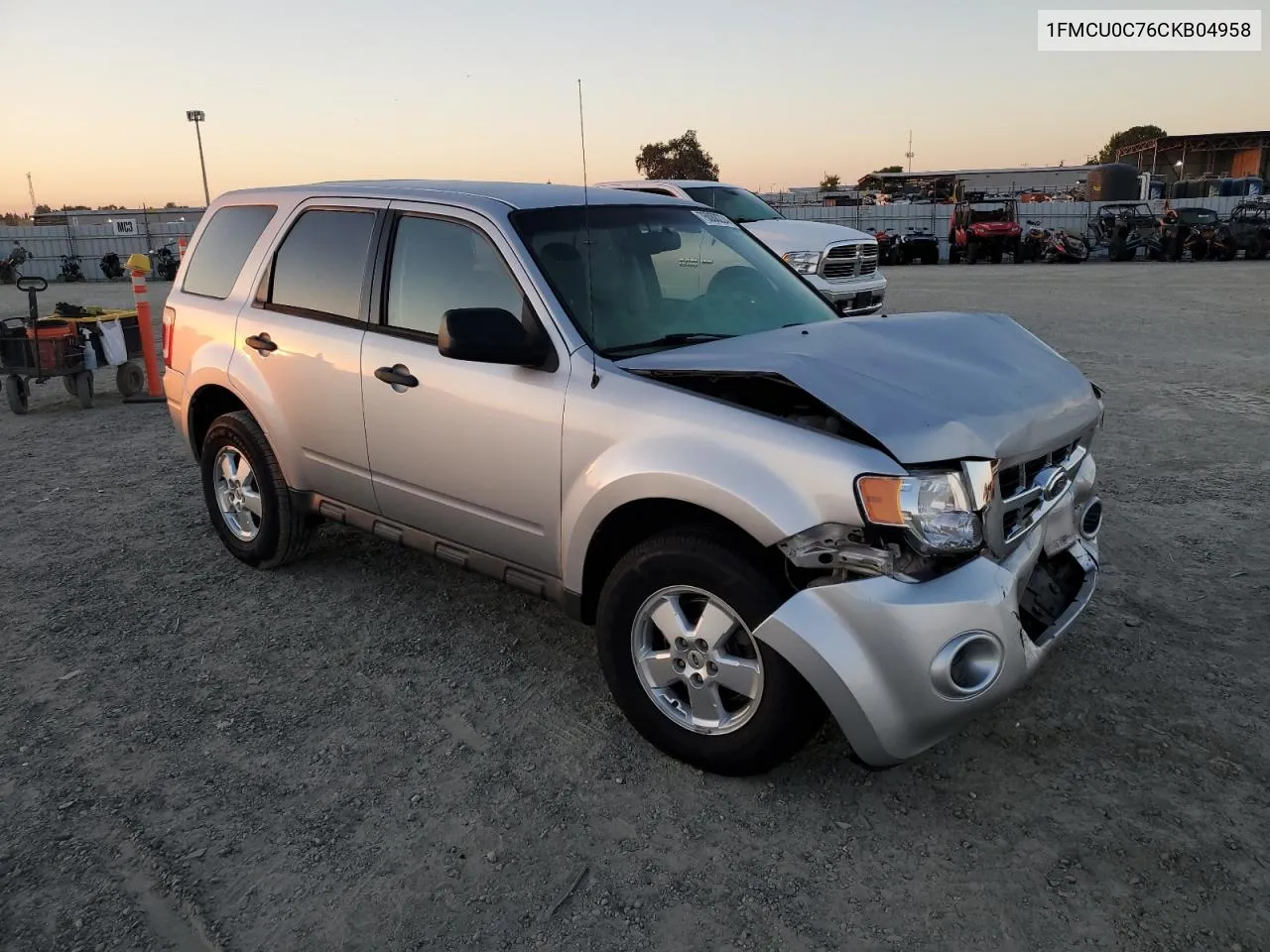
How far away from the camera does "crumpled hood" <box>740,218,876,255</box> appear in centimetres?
1132

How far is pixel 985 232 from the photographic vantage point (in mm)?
28359

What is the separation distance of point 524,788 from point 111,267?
118 feet

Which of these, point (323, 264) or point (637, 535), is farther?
point (323, 264)

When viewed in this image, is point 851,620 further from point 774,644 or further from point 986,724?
point 986,724

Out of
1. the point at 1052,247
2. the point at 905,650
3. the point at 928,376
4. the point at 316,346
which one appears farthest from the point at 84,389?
the point at 1052,247

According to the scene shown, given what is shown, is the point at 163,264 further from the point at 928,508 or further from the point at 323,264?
the point at 928,508

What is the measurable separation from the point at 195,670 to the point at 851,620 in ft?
9.03

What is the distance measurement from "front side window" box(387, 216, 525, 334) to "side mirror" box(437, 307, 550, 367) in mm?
236

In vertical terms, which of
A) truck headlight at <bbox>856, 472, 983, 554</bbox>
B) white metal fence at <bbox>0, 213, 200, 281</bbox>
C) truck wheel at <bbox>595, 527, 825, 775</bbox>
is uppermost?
white metal fence at <bbox>0, 213, 200, 281</bbox>

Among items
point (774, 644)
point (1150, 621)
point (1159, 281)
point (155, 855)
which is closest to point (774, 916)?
point (774, 644)

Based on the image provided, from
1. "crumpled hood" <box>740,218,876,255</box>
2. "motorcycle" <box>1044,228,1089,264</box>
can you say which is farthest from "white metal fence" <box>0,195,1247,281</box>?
"crumpled hood" <box>740,218,876,255</box>

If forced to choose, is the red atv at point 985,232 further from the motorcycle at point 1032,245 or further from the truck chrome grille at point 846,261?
the truck chrome grille at point 846,261

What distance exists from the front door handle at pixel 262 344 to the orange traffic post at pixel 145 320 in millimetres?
5402

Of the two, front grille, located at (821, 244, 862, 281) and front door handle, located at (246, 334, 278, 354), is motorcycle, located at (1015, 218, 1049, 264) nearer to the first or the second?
front grille, located at (821, 244, 862, 281)
